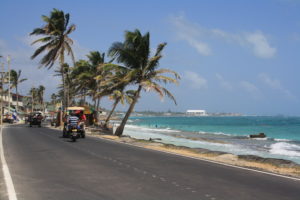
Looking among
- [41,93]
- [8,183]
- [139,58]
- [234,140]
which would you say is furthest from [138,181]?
[41,93]

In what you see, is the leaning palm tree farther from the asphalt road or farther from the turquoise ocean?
the asphalt road

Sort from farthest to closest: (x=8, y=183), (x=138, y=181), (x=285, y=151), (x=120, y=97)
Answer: (x=120, y=97)
(x=285, y=151)
(x=138, y=181)
(x=8, y=183)

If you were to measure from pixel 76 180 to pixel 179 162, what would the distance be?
4.95 metres

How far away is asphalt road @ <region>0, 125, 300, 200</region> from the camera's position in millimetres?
7234

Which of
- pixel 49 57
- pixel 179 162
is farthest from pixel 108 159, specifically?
pixel 49 57

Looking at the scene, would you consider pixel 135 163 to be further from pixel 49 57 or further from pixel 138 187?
pixel 49 57

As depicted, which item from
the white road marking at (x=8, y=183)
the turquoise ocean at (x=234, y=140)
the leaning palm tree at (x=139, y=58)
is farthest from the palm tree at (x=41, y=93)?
the white road marking at (x=8, y=183)

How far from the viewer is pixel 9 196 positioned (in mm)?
6934

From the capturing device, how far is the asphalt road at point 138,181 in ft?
23.7

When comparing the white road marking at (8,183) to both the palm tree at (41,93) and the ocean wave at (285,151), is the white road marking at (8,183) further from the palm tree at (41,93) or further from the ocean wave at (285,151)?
the palm tree at (41,93)

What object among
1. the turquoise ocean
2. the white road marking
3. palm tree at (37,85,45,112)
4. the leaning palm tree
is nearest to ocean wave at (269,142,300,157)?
the turquoise ocean

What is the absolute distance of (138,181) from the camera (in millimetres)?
8688

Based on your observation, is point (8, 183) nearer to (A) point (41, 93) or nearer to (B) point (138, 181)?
(B) point (138, 181)

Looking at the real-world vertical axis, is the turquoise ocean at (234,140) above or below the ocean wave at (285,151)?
above
